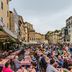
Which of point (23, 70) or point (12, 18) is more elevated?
point (12, 18)

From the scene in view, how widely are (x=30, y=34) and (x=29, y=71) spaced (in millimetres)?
156623

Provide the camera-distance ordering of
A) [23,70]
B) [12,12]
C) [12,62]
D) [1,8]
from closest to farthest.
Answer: [23,70] < [12,62] < [1,8] < [12,12]

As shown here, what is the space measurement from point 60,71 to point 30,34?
156633mm

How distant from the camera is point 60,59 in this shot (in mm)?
18531

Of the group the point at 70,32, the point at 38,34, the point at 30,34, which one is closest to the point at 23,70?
the point at 70,32

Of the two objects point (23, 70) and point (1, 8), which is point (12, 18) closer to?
point (1, 8)

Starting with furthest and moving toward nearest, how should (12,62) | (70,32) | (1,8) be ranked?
(70,32)
(1,8)
(12,62)

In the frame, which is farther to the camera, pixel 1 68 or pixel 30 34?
pixel 30 34

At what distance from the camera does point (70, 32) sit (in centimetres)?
15425

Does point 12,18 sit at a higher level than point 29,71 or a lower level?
higher

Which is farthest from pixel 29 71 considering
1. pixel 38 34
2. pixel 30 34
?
pixel 38 34

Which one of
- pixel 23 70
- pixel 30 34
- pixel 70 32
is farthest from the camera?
pixel 30 34

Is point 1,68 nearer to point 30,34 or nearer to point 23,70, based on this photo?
point 23,70

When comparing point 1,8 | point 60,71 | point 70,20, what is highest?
point 70,20
